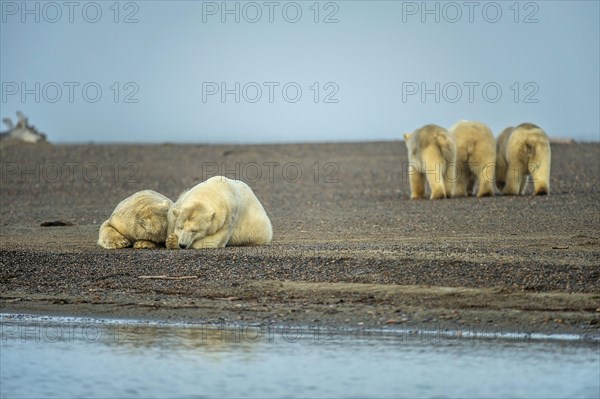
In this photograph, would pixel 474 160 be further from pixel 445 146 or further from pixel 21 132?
pixel 21 132

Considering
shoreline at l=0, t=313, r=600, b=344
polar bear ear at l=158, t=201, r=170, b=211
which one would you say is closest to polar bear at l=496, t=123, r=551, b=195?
polar bear ear at l=158, t=201, r=170, b=211

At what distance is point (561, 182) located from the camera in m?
27.1

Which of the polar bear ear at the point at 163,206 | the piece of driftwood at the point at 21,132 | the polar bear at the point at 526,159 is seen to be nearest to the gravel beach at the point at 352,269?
the polar bear at the point at 526,159

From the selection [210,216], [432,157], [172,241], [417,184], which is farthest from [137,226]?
[417,184]

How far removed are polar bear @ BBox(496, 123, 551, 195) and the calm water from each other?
13543 mm

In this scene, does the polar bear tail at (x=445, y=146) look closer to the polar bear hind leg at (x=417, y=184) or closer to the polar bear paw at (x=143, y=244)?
the polar bear hind leg at (x=417, y=184)

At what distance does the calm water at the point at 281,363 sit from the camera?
27.8ft

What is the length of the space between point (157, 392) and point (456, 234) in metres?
8.66

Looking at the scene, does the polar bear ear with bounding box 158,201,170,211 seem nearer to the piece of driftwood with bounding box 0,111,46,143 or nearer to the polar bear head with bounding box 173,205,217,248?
the polar bear head with bounding box 173,205,217,248

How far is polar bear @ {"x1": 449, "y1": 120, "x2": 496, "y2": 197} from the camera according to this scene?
23.4 meters

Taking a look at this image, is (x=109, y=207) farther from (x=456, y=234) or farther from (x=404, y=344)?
(x=404, y=344)

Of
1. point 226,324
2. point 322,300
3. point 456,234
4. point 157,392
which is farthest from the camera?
point 456,234

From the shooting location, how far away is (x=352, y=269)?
12375 mm

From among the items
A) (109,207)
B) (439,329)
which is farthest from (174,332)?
(109,207)
